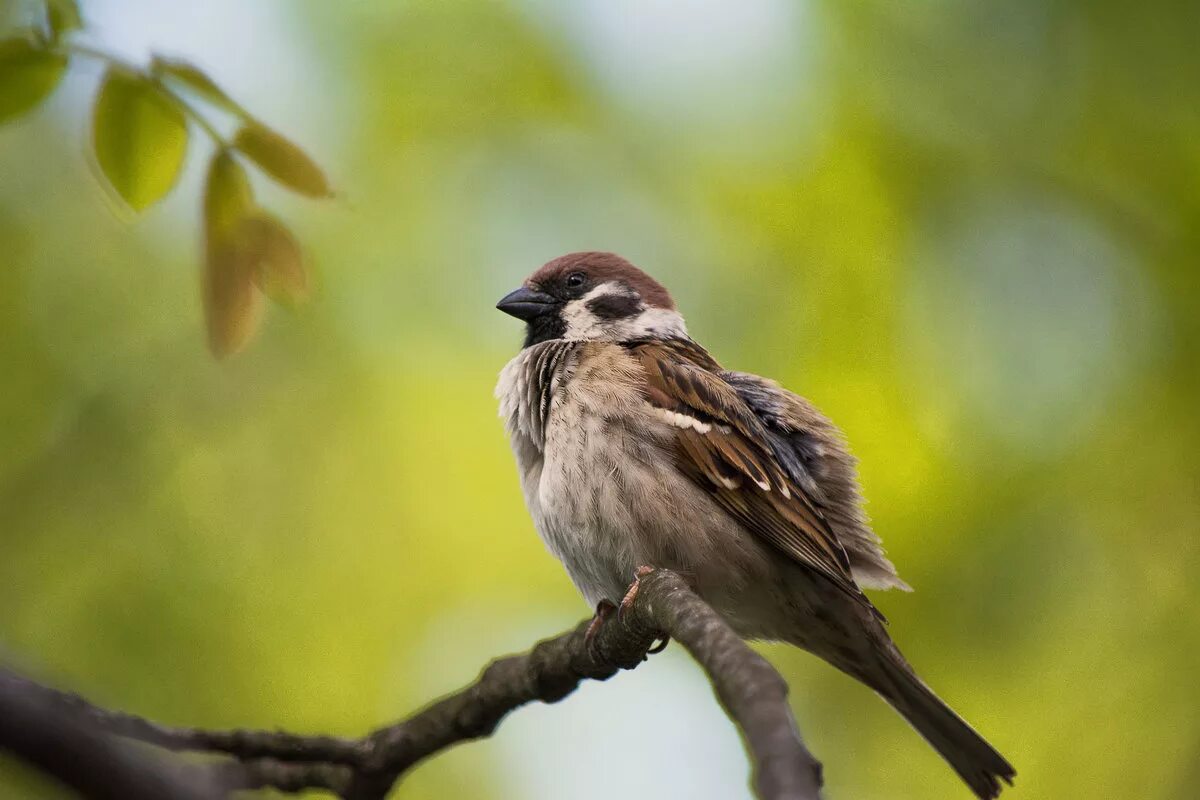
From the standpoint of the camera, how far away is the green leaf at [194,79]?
1962 mm

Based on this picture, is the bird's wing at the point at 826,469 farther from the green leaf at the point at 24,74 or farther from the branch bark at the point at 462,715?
the green leaf at the point at 24,74

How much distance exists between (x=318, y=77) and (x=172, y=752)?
421 cm

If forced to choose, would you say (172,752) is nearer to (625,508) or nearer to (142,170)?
(142,170)

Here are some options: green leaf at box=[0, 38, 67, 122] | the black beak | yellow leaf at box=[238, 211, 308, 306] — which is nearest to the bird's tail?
the black beak

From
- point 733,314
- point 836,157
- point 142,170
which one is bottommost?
point 142,170

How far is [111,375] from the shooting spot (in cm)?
505

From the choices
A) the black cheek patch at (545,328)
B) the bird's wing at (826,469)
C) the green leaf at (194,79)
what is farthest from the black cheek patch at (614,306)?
the green leaf at (194,79)

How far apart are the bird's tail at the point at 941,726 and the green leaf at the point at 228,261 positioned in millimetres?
2070

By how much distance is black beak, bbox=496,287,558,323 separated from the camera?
169 inches

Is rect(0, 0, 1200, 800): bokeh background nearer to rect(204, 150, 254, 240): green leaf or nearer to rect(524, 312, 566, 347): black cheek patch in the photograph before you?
rect(524, 312, 566, 347): black cheek patch

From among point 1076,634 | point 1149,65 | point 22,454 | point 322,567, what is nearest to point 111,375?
point 22,454

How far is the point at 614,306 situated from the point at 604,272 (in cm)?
13

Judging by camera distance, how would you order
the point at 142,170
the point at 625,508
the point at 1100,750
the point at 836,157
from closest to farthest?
the point at 142,170 → the point at 625,508 → the point at 1100,750 → the point at 836,157

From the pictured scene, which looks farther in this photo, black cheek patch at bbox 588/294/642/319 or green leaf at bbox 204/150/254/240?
black cheek patch at bbox 588/294/642/319
